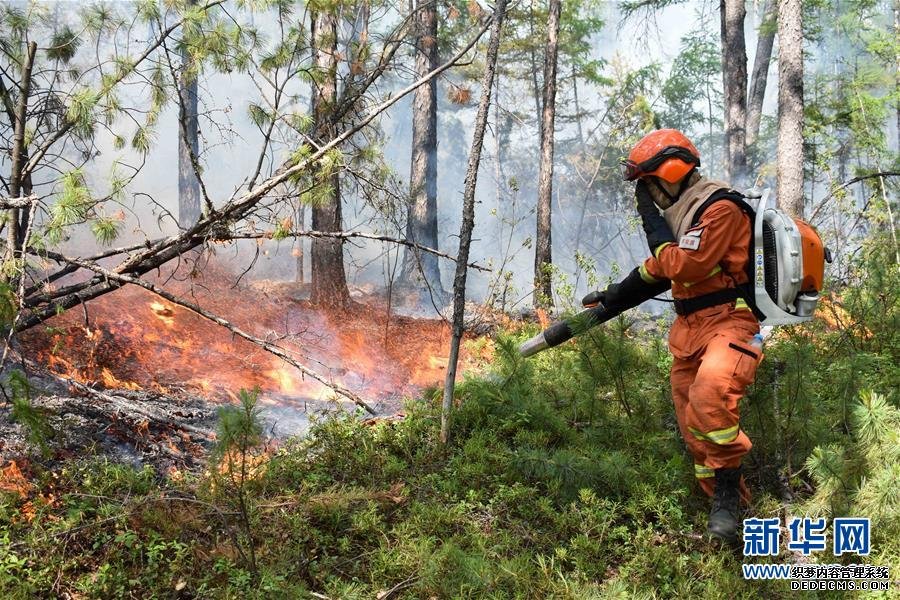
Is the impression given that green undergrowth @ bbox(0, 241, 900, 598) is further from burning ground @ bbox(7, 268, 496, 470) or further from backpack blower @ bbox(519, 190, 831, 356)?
backpack blower @ bbox(519, 190, 831, 356)

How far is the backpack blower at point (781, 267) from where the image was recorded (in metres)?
3.33

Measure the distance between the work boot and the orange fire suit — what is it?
7 centimetres

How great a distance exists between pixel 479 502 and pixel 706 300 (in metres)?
1.78

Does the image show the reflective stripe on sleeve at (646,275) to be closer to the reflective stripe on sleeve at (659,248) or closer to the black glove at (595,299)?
the reflective stripe on sleeve at (659,248)

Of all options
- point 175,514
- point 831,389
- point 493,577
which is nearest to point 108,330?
point 175,514

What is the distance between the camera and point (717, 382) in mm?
3285

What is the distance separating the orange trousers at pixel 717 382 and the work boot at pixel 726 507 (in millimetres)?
68

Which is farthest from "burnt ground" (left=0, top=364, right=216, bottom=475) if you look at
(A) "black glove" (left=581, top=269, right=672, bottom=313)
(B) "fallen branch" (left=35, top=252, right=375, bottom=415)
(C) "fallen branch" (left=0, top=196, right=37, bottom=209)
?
(A) "black glove" (left=581, top=269, right=672, bottom=313)

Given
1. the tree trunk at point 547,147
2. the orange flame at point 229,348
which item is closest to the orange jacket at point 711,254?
the orange flame at point 229,348

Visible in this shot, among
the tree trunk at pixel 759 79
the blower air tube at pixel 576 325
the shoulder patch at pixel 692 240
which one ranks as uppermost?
the tree trunk at pixel 759 79

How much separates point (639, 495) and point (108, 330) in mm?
4414

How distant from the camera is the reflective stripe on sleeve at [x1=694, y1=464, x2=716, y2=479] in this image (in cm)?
352

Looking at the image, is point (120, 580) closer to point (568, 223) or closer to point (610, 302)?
point (610, 302)

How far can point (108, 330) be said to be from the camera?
5254mm
